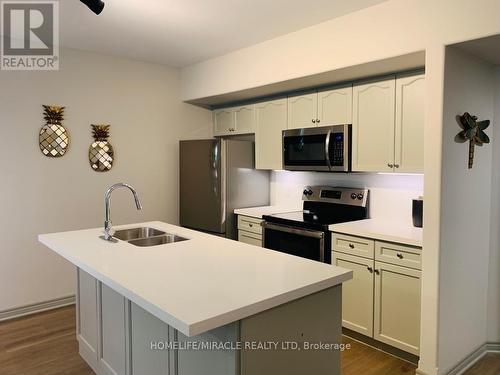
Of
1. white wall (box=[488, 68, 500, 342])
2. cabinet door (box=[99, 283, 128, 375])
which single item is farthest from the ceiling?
cabinet door (box=[99, 283, 128, 375])

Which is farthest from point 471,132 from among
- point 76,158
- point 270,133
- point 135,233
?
point 76,158

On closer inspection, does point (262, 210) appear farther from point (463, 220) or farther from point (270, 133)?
point (463, 220)

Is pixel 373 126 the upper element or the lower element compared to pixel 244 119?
lower

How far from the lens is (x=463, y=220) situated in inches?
96.7

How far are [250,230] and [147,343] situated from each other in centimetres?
199

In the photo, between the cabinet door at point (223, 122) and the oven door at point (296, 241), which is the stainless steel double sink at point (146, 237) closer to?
the oven door at point (296, 241)

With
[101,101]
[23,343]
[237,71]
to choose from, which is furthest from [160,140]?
[23,343]

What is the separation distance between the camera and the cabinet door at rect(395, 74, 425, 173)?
105 inches

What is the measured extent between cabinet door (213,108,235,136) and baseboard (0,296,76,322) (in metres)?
2.37

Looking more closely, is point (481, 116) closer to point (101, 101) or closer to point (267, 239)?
point (267, 239)

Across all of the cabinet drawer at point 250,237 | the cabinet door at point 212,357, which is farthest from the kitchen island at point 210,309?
the cabinet drawer at point 250,237

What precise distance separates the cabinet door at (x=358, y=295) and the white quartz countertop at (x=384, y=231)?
196 mm

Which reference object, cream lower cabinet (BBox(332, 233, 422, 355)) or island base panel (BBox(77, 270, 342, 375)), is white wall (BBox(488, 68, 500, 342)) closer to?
cream lower cabinet (BBox(332, 233, 422, 355))

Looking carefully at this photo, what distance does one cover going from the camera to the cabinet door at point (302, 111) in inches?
134
